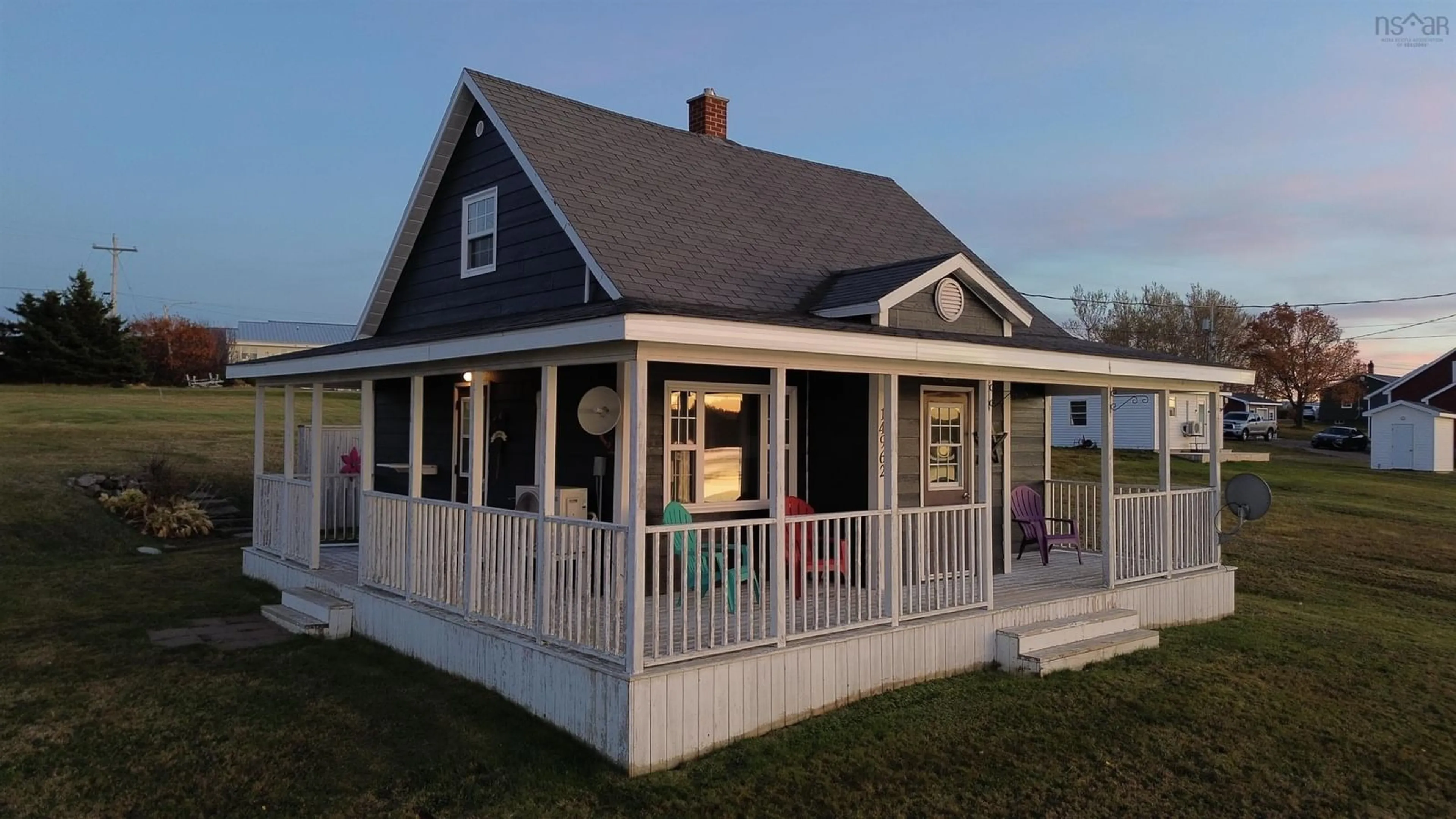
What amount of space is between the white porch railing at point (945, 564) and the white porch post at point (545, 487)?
2722 millimetres

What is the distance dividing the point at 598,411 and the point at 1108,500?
5.01 m

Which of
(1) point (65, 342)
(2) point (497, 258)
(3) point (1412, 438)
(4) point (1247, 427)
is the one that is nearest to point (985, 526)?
(2) point (497, 258)

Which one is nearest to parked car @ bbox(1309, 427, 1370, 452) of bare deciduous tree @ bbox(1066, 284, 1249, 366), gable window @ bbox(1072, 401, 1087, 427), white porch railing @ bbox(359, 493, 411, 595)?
bare deciduous tree @ bbox(1066, 284, 1249, 366)

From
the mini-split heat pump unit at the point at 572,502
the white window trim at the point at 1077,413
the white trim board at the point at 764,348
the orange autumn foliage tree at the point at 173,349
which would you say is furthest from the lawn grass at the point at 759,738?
the orange autumn foliage tree at the point at 173,349

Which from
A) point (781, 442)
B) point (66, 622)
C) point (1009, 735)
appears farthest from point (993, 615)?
point (66, 622)

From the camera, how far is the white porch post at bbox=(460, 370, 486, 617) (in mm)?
7156

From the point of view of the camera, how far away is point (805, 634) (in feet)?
21.1

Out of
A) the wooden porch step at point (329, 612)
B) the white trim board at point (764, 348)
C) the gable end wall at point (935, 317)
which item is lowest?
the wooden porch step at point (329, 612)

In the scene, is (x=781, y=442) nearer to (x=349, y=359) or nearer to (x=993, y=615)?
(x=993, y=615)

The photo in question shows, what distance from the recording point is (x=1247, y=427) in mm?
44531

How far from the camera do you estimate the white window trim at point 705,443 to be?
8.41 metres

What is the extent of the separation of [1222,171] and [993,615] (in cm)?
1301

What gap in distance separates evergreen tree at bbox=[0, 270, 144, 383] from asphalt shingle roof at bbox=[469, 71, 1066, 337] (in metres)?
33.9

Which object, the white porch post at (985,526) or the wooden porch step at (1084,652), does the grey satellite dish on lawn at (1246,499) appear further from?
the white porch post at (985,526)
